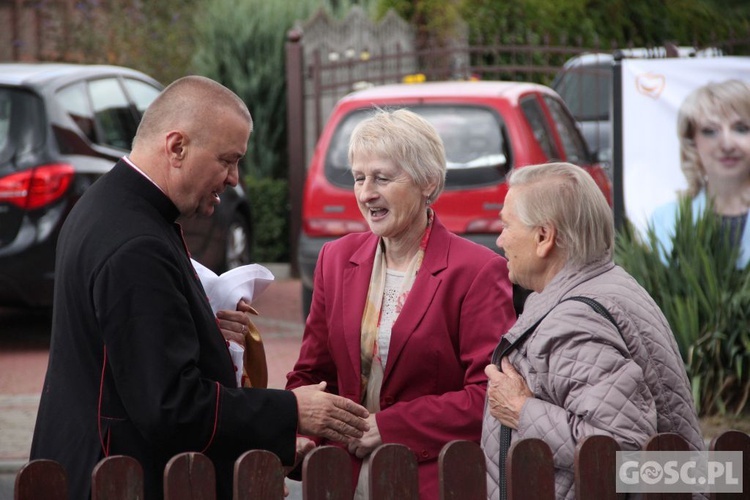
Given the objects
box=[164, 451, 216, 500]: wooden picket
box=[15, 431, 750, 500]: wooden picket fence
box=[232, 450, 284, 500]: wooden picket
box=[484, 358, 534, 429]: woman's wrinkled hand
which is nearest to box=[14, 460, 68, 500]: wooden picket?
box=[15, 431, 750, 500]: wooden picket fence

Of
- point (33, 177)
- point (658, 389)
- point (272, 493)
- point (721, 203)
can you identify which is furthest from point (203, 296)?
point (33, 177)

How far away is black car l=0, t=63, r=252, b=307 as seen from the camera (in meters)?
8.33

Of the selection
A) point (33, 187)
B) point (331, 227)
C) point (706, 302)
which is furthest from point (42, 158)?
point (706, 302)

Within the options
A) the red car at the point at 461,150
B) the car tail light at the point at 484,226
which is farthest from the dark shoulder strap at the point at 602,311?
the car tail light at the point at 484,226

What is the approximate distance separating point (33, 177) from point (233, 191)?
2.64m

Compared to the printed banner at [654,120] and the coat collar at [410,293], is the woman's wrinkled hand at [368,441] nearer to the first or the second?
the coat collar at [410,293]

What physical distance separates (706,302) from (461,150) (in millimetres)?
2429

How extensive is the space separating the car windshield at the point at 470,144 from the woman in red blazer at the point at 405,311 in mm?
4773

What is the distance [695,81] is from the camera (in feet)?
24.1

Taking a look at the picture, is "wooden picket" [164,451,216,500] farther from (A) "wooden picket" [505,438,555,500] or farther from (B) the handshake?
(A) "wooden picket" [505,438,555,500]

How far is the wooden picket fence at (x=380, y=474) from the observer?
254 cm

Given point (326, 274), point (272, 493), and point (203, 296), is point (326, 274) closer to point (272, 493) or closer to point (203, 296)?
point (203, 296)

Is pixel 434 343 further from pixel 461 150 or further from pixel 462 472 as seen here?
pixel 461 150

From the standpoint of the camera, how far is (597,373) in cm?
280
